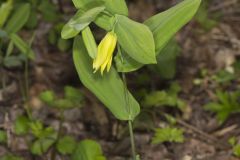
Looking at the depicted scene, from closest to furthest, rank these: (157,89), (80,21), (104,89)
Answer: (80,21) → (104,89) → (157,89)

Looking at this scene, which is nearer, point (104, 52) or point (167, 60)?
point (104, 52)

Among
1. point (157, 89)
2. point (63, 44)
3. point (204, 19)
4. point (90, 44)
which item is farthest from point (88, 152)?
point (204, 19)

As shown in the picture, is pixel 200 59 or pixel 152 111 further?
pixel 200 59

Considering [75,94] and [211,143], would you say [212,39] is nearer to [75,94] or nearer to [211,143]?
[211,143]

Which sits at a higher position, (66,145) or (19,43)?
(19,43)

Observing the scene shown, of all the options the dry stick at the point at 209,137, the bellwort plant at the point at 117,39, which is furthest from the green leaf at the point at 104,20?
the dry stick at the point at 209,137

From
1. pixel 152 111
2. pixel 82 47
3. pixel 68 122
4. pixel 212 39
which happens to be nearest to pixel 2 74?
pixel 68 122

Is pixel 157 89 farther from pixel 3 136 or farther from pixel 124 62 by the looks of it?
pixel 124 62
